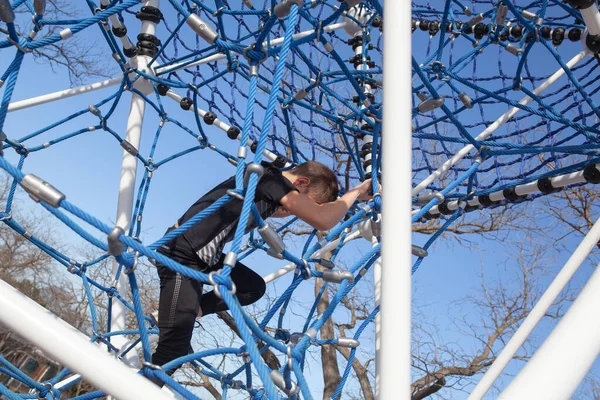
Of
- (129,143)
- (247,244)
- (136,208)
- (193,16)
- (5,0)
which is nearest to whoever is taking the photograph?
(5,0)

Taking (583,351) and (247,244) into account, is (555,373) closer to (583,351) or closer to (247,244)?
(583,351)

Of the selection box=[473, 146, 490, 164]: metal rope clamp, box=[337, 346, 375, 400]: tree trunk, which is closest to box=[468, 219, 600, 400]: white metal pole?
box=[473, 146, 490, 164]: metal rope clamp

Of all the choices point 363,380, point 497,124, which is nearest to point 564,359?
point 497,124

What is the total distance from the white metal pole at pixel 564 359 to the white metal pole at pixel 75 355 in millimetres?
460

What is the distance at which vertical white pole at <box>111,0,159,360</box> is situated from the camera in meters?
1.90

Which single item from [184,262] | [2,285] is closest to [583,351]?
[2,285]

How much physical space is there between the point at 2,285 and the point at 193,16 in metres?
0.88

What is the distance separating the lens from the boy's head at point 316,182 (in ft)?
5.17

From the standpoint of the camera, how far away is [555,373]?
66 centimetres

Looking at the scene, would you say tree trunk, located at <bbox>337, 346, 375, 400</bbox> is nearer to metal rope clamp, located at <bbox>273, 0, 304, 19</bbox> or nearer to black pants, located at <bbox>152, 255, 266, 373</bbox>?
black pants, located at <bbox>152, 255, 266, 373</bbox>

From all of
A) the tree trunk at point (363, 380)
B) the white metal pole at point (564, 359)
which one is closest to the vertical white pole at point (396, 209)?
the white metal pole at point (564, 359)

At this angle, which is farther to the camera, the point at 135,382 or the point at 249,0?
the point at 249,0

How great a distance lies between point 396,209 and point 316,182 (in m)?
0.78

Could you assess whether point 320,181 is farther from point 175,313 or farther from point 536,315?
point 536,315
